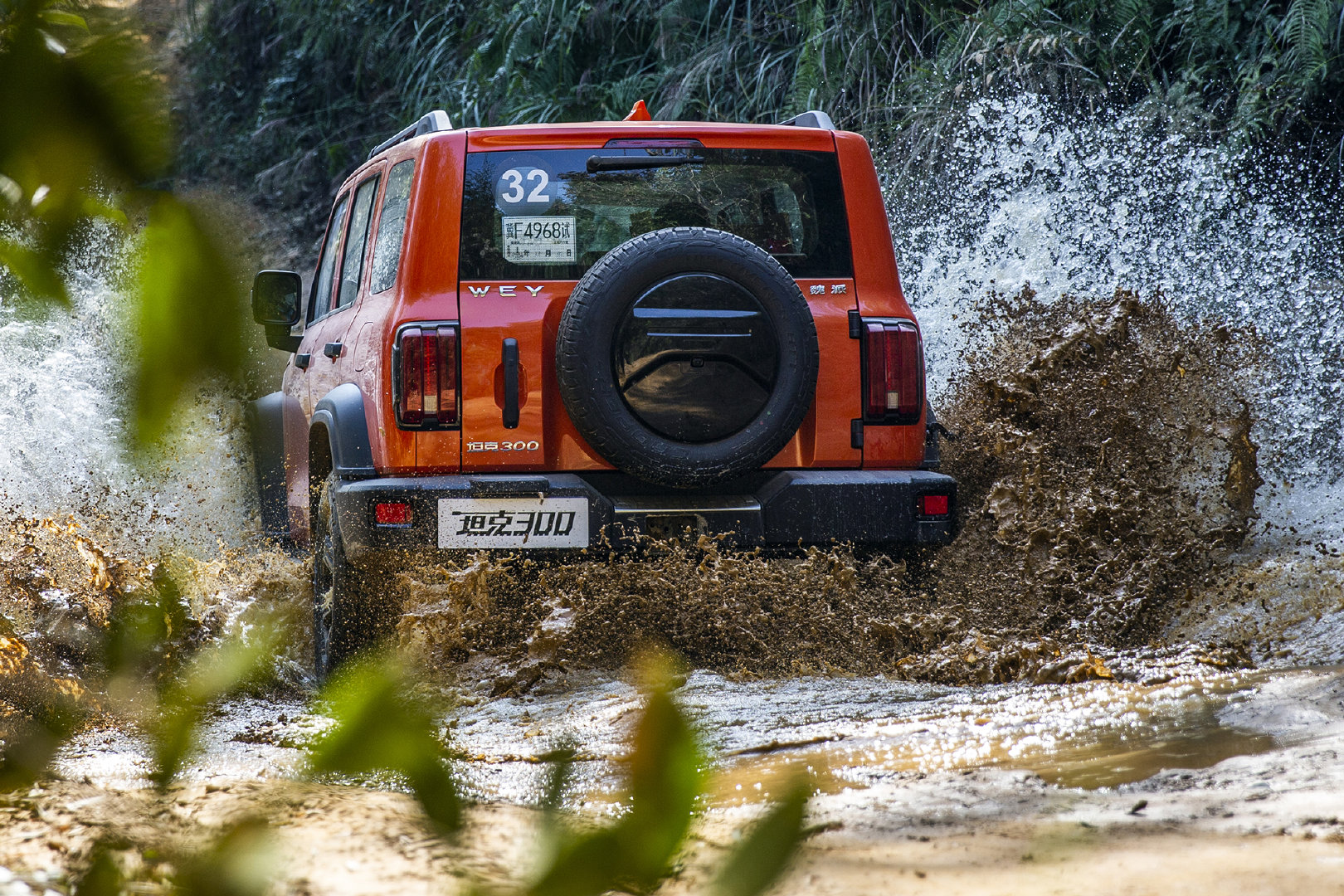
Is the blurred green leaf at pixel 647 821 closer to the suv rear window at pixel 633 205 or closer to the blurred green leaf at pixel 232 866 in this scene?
the blurred green leaf at pixel 232 866

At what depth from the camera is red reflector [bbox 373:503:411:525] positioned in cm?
380

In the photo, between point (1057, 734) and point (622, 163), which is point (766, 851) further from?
point (622, 163)

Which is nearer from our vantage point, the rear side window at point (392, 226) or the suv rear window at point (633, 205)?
the suv rear window at point (633, 205)

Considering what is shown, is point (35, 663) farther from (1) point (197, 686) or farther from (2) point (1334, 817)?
(2) point (1334, 817)

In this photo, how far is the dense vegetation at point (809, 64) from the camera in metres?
7.15

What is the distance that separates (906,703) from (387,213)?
7.68ft

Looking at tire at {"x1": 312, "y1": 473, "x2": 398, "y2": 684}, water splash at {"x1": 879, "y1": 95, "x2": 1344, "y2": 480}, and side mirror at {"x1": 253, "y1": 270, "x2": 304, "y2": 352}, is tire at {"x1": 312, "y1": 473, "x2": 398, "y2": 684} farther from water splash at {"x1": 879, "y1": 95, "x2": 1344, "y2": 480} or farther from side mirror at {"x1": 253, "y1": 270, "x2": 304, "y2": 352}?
water splash at {"x1": 879, "y1": 95, "x2": 1344, "y2": 480}

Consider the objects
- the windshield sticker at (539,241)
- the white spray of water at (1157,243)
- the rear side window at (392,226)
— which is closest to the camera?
the windshield sticker at (539,241)

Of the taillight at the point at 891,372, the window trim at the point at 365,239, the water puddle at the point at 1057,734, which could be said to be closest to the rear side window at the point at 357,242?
the window trim at the point at 365,239

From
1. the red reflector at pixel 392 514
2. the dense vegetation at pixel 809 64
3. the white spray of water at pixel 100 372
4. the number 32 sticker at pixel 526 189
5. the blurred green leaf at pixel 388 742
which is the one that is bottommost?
the red reflector at pixel 392 514

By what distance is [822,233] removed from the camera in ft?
13.9

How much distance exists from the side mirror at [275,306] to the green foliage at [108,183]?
0.09ft

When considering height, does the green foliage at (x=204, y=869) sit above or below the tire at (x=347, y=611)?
above

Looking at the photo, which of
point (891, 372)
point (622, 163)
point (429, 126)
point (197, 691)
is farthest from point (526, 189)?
point (197, 691)
